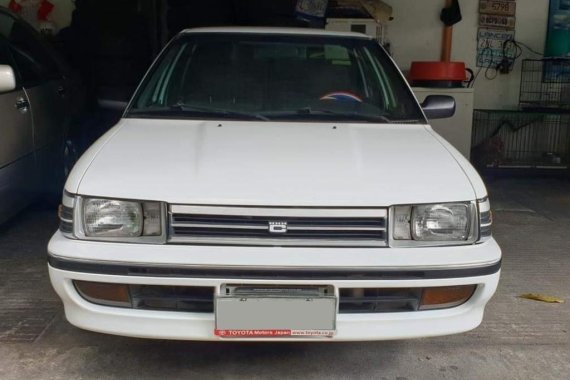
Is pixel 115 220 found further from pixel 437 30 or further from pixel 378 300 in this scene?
pixel 437 30

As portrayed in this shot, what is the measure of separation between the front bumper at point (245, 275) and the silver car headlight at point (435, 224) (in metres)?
0.06

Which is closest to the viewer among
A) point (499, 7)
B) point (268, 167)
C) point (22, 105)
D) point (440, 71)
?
point (268, 167)

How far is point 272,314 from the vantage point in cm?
248

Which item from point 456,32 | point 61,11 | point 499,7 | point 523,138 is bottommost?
point 523,138

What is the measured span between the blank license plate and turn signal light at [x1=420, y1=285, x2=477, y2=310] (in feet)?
1.34

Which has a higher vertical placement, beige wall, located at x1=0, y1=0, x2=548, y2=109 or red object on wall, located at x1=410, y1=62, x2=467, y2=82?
beige wall, located at x1=0, y1=0, x2=548, y2=109

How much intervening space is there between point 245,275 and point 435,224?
796mm

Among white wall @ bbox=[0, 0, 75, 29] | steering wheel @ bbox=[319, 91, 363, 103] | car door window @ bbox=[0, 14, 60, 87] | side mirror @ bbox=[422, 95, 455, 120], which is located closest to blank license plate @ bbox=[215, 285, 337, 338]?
steering wheel @ bbox=[319, 91, 363, 103]

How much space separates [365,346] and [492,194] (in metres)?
3.89

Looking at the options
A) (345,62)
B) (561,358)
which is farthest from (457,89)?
(561,358)

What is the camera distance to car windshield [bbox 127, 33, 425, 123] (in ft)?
11.5

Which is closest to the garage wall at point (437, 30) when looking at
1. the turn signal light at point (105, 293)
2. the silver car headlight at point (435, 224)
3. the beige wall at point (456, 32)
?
the beige wall at point (456, 32)

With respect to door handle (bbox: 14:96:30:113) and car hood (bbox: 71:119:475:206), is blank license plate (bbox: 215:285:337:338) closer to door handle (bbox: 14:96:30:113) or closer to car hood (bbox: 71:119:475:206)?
car hood (bbox: 71:119:475:206)

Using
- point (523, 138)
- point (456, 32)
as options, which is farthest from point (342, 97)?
point (523, 138)
